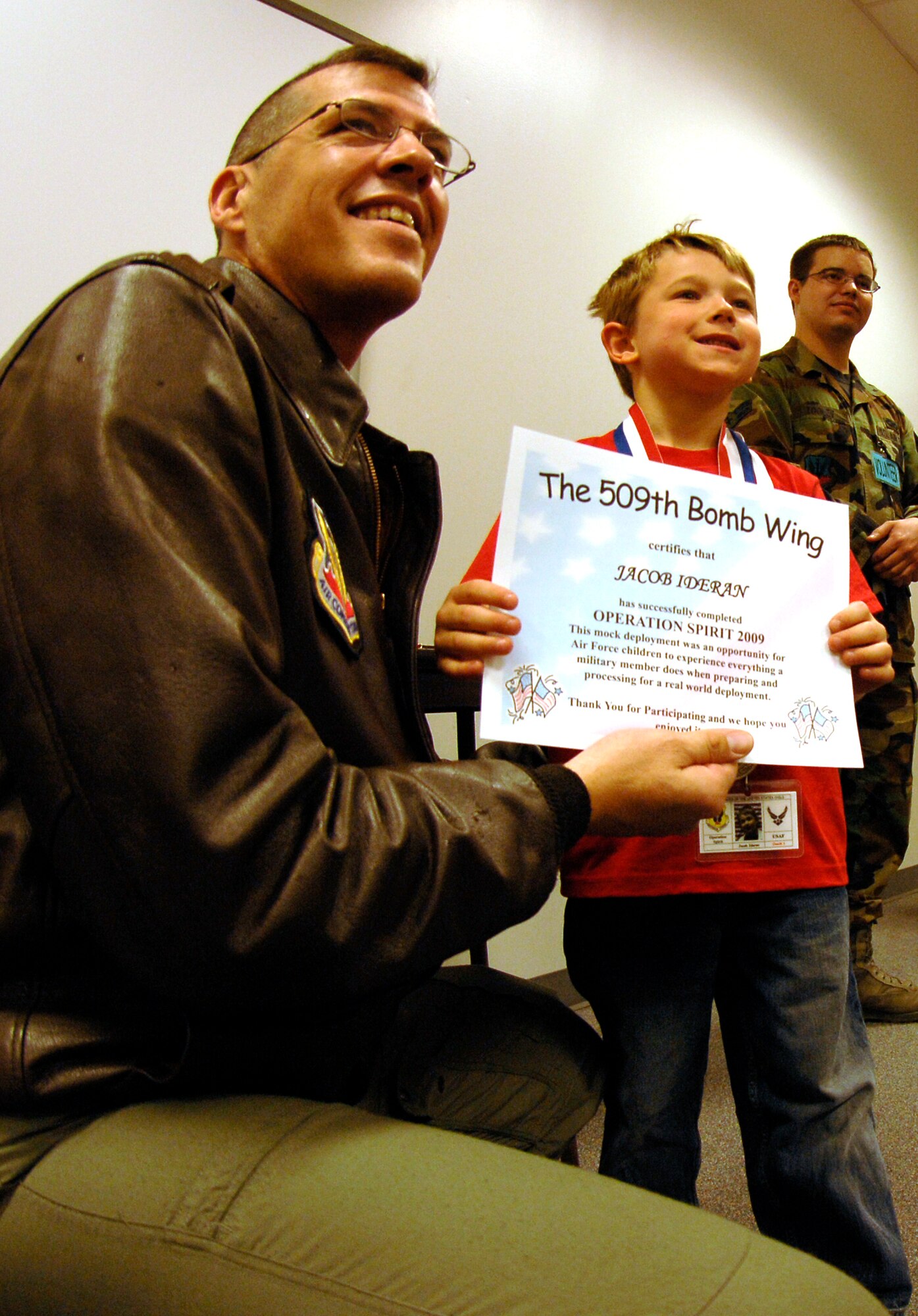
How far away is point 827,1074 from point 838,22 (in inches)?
159

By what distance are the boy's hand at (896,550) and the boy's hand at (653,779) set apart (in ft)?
4.56

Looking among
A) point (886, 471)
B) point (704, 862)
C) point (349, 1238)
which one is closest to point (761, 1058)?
point (704, 862)

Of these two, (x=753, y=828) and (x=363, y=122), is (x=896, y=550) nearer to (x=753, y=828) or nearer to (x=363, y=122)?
(x=753, y=828)

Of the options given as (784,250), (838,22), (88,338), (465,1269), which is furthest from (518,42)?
(465,1269)

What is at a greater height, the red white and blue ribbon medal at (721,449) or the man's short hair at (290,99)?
the man's short hair at (290,99)

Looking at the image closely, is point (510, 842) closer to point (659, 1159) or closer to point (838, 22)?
point (659, 1159)

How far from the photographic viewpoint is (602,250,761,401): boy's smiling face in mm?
1225

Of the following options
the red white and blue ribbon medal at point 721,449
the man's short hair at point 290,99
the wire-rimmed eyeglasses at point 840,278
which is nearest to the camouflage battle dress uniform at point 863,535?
the wire-rimmed eyeglasses at point 840,278

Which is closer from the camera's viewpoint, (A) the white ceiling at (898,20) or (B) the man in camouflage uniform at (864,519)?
(B) the man in camouflage uniform at (864,519)

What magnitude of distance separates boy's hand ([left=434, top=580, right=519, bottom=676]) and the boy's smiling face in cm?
52

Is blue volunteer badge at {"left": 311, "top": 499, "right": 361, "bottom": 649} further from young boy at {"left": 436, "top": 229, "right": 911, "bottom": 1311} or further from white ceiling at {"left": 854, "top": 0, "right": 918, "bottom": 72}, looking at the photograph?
white ceiling at {"left": 854, "top": 0, "right": 918, "bottom": 72}

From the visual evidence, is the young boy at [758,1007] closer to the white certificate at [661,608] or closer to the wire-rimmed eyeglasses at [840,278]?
the white certificate at [661,608]

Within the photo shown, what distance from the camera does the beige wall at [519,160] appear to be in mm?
1595

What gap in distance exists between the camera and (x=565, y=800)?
0.69 meters
